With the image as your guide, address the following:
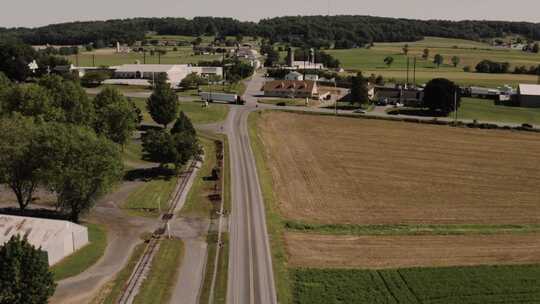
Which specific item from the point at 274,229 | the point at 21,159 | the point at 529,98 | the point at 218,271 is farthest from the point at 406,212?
the point at 529,98

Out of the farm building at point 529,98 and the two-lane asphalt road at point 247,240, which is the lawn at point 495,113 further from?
the two-lane asphalt road at point 247,240

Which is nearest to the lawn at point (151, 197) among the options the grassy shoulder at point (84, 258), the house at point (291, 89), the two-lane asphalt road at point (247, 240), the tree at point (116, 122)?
the grassy shoulder at point (84, 258)

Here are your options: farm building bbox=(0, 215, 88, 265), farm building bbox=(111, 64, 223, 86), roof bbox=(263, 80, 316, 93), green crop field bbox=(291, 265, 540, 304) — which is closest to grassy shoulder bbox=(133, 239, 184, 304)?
farm building bbox=(0, 215, 88, 265)

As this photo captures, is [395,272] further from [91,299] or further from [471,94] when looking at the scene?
[471,94]

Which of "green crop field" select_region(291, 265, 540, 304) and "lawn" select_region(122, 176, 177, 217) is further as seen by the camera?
"lawn" select_region(122, 176, 177, 217)

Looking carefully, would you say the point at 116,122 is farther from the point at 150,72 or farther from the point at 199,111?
the point at 150,72

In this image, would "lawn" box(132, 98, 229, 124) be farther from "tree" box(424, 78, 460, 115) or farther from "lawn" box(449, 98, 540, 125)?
"lawn" box(449, 98, 540, 125)
